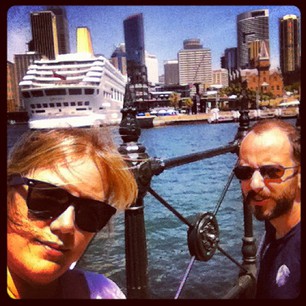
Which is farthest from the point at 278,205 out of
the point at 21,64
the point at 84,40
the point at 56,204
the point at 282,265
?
the point at 21,64

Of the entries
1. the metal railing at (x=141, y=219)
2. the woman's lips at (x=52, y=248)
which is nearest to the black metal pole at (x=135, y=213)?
the metal railing at (x=141, y=219)

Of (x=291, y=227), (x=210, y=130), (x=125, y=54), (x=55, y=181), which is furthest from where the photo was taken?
(x=210, y=130)

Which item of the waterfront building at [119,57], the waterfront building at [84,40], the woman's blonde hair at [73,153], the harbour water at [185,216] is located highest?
the waterfront building at [84,40]

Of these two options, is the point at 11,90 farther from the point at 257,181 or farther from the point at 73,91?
the point at 257,181

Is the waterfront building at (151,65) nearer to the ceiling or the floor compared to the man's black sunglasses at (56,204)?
nearer to the ceiling

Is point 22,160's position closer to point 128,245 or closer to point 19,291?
point 19,291

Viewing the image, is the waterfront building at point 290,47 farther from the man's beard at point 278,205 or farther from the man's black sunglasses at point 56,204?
the man's black sunglasses at point 56,204

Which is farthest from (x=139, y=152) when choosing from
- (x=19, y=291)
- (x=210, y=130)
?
(x=210, y=130)
